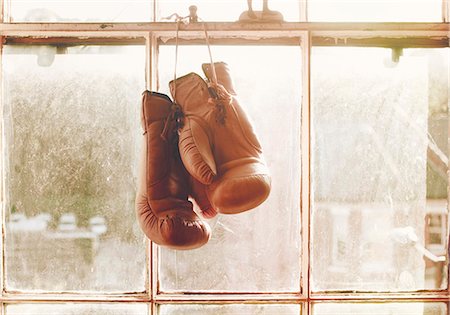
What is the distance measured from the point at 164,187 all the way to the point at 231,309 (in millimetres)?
781

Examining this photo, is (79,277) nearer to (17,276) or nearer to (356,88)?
(17,276)

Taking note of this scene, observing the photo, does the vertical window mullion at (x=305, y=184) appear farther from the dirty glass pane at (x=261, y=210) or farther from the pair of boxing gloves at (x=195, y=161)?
the pair of boxing gloves at (x=195, y=161)

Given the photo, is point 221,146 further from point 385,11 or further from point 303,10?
point 385,11

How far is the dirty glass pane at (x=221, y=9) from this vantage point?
2018 millimetres

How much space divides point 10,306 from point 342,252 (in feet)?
4.28

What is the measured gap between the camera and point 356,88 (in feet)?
6.63

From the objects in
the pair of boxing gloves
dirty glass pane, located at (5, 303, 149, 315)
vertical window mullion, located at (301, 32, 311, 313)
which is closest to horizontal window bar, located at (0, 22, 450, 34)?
vertical window mullion, located at (301, 32, 311, 313)

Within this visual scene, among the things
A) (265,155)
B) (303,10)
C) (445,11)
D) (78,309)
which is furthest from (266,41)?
(78,309)

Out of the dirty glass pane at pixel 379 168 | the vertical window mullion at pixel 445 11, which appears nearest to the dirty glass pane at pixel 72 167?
the dirty glass pane at pixel 379 168

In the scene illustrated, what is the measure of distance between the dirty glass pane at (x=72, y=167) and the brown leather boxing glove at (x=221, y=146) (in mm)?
560

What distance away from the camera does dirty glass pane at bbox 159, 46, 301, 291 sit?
197 cm

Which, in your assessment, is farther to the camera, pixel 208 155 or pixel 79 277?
pixel 79 277

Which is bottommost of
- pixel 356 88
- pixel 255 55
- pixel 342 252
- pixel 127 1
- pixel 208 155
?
pixel 342 252

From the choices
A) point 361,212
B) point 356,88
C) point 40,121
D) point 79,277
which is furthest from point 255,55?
point 79,277
